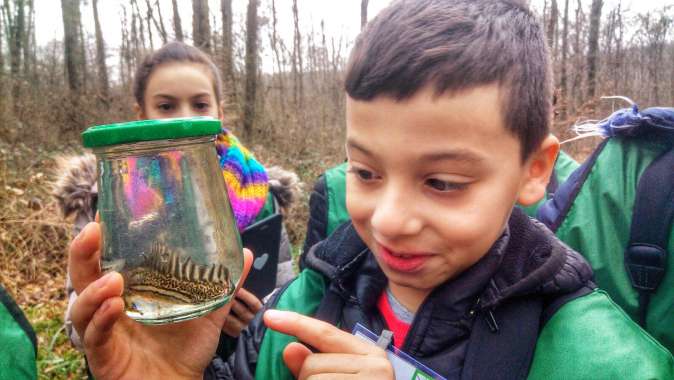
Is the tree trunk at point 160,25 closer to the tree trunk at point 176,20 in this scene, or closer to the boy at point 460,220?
the tree trunk at point 176,20

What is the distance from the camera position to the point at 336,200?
2.28 meters

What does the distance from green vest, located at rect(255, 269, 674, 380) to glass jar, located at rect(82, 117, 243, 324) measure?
752mm

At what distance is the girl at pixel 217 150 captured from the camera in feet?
8.03

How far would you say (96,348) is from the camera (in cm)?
120

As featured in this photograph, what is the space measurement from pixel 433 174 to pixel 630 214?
762mm

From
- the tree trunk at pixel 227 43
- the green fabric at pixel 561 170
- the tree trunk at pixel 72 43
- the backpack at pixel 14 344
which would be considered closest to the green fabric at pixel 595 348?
the green fabric at pixel 561 170

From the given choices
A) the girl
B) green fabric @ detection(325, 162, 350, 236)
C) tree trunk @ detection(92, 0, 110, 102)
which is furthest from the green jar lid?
tree trunk @ detection(92, 0, 110, 102)

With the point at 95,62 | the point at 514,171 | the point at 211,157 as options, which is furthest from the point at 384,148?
the point at 95,62

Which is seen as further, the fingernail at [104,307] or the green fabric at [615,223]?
the green fabric at [615,223]

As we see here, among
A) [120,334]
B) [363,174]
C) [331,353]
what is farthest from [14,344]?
[363,174]

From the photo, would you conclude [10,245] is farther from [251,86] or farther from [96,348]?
[251,86]

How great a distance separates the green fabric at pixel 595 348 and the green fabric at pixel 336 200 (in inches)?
49.3

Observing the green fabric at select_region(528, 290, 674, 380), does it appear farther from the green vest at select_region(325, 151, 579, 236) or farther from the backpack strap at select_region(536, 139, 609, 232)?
the green vest at select_region(325, 151, 579, 236)

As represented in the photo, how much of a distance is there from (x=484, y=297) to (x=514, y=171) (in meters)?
0.30
